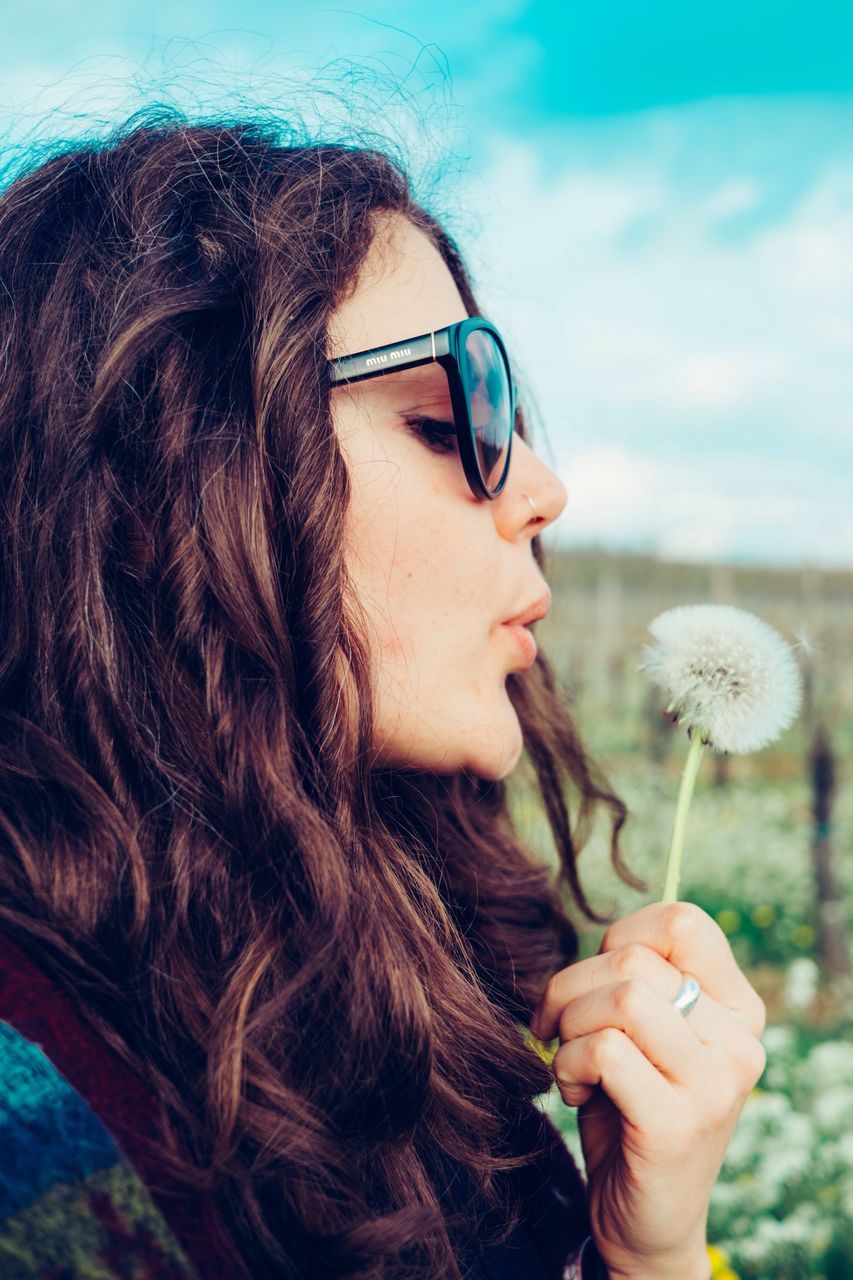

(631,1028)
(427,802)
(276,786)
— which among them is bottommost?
(631,1028)

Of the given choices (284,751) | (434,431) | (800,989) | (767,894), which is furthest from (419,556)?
(767,894)

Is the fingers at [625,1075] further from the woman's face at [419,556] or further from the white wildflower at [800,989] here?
the white wildflower at [800,989]

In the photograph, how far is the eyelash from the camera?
1.31m

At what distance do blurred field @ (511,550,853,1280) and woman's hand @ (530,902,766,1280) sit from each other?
0.31m

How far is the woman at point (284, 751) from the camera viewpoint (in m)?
0.94

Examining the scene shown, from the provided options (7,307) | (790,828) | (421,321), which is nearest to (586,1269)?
(421,321)

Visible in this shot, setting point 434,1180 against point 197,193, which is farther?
point 197,193

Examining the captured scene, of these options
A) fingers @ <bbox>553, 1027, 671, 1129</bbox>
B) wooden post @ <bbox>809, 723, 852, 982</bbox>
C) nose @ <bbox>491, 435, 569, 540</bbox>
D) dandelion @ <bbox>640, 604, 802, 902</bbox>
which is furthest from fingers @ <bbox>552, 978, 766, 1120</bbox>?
wooden post @ <bbox>809, 723, 852, 982</bbox>

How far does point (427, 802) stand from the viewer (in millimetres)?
1439

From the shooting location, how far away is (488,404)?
1.36 meters

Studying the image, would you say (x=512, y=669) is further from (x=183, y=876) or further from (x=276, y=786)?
(x=183, y=876)

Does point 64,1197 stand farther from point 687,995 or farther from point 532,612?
point 532,612

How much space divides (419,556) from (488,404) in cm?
27

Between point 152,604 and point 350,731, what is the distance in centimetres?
31
